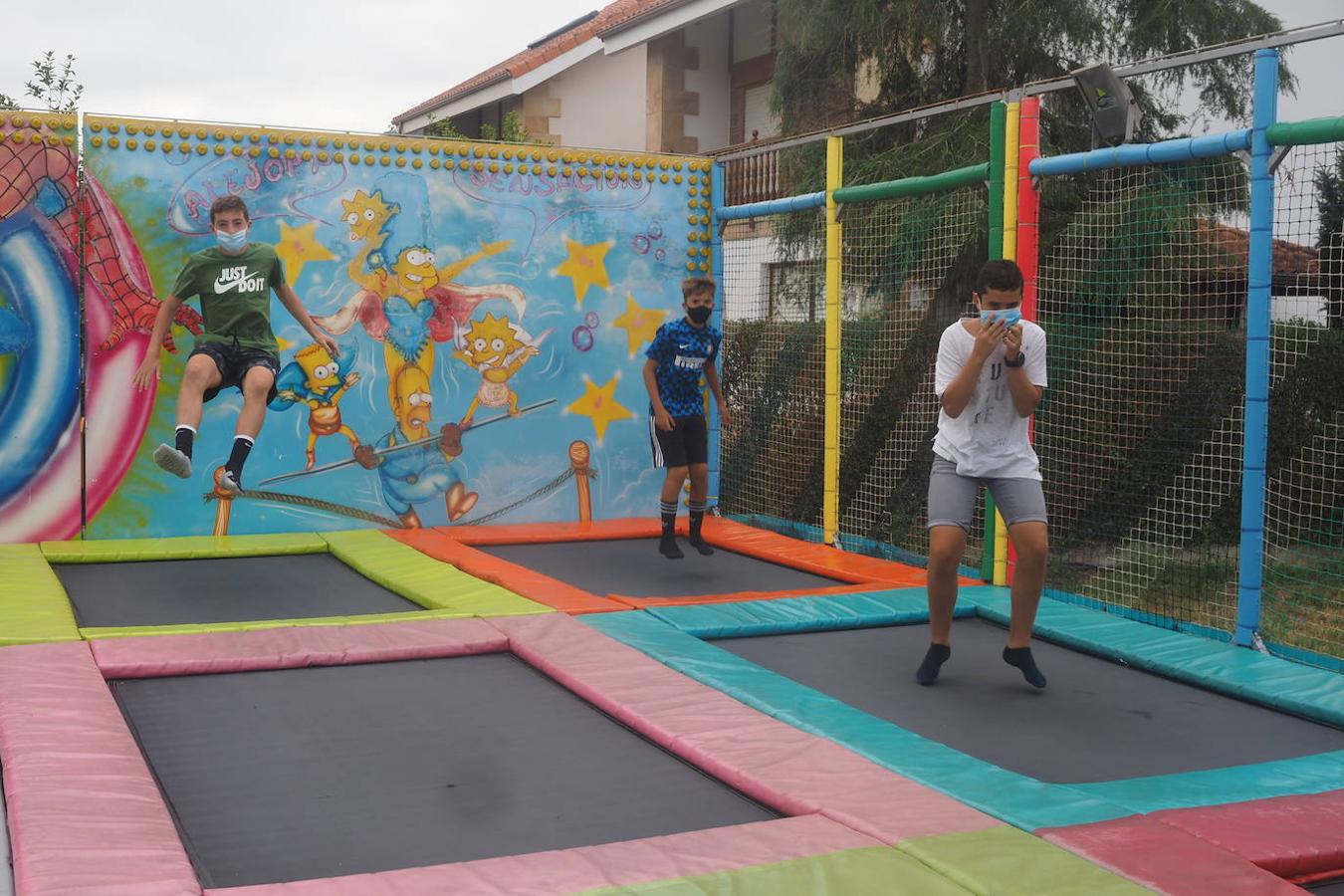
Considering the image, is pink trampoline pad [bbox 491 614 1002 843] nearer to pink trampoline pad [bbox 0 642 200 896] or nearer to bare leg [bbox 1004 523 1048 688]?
bare leg [bbox 1004 523 1048 688]

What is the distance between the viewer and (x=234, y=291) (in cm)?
668

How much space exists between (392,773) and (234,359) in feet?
13.0

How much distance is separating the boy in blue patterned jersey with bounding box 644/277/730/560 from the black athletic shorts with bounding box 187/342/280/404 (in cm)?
191

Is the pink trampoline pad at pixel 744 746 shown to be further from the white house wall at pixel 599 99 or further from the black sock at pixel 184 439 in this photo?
the white house wall at pixel 599 99

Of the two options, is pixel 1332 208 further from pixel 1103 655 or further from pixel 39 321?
pixel 39 321

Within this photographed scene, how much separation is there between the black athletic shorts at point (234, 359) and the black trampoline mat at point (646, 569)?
4.70 feet

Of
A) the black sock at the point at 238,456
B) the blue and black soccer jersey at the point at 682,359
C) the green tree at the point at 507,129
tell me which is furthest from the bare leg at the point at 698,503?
the green tree at the point at 507,129

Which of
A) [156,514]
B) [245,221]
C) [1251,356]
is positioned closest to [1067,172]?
[1251,356]

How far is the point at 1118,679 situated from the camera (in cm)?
423

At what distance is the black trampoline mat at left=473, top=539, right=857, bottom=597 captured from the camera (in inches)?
228

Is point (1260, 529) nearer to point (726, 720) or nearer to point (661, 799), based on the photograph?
point (726, 720)

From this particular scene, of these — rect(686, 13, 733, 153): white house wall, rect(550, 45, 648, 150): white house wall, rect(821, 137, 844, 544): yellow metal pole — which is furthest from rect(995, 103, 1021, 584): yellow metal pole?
rect(550, 45, 648, 150): white house wall

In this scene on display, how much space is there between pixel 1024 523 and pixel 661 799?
1.51 m

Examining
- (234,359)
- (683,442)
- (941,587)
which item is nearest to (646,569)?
(683,442)
